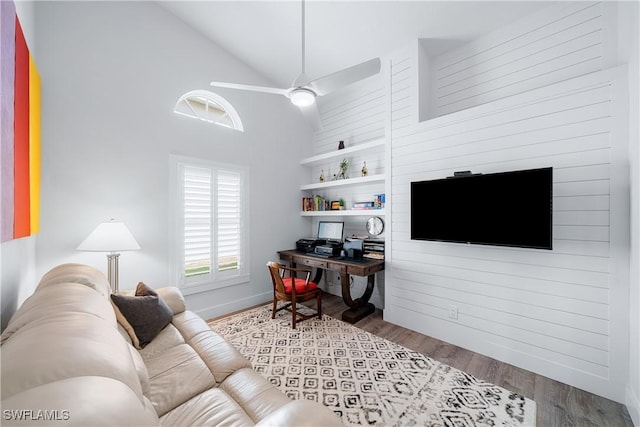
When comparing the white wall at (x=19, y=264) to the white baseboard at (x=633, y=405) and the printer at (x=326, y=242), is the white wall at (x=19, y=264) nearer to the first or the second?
the printer at (x=326, y=242)

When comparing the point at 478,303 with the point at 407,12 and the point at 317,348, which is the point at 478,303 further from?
the point at 407,12

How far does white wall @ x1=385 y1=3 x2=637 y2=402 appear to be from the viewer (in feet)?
6.20

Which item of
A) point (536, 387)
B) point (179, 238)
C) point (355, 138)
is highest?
point (355, 138)

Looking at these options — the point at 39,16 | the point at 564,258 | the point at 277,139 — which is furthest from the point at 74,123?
the point at 564,258

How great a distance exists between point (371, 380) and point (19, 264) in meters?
2.74

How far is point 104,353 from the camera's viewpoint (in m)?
0.75

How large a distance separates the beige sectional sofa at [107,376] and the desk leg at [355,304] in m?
1.76

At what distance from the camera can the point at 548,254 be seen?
2.15 metres

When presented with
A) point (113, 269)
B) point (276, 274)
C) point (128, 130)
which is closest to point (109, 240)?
point (113, 269)

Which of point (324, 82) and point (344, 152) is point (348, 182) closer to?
point (344, 152)

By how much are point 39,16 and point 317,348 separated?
403 centimetres

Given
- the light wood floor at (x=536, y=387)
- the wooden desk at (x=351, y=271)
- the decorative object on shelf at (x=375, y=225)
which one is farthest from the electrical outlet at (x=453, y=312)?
the decorative object on shelf at (x=375, y=225)

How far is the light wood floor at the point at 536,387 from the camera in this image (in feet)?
5.67

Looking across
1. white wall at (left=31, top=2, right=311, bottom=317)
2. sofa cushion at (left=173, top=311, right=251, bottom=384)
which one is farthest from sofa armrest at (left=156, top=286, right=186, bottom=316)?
white wall at (left=31, top=2, right=311, bottom=317)
